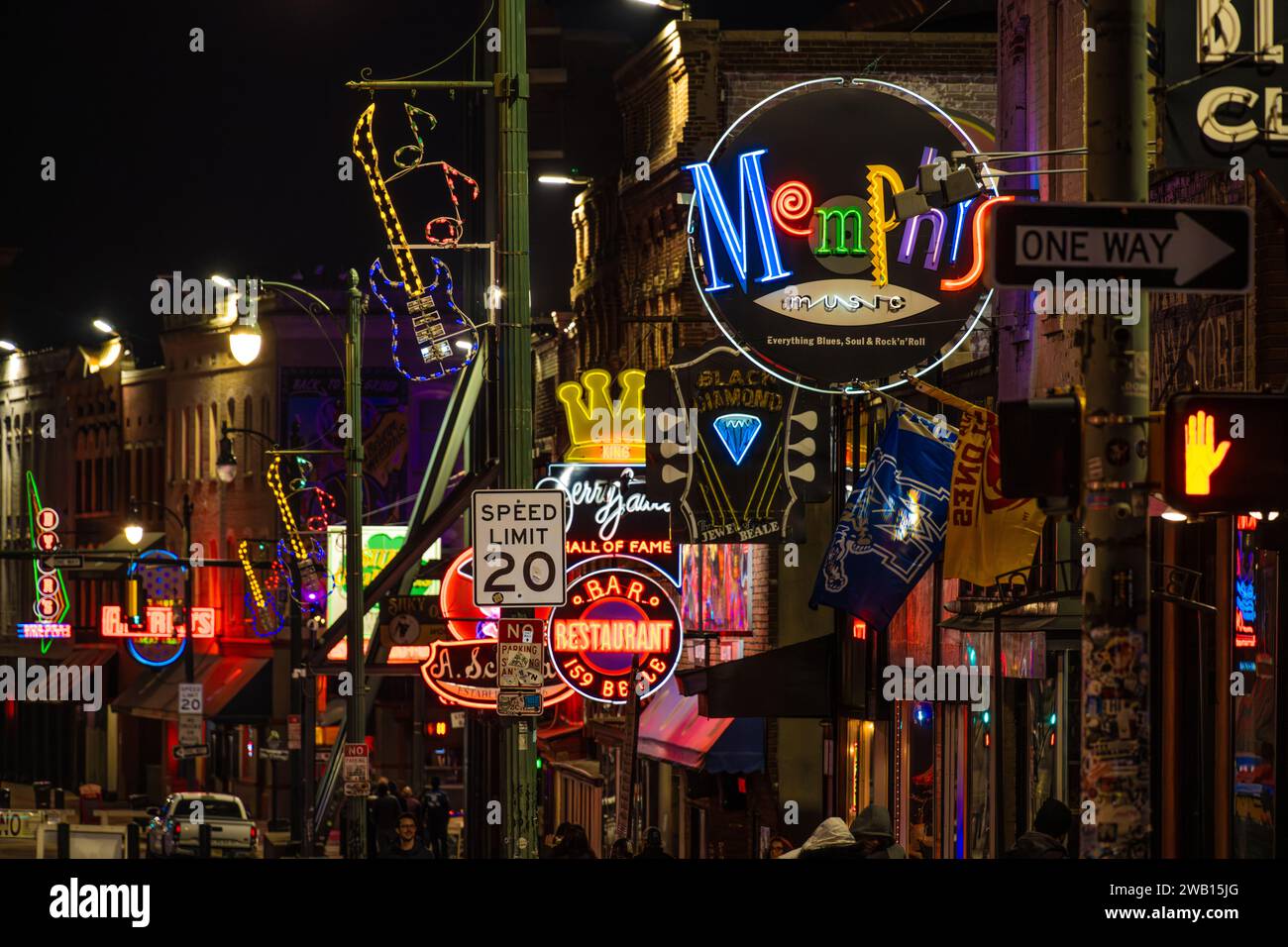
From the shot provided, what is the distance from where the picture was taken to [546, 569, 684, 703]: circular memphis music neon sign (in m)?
22.4

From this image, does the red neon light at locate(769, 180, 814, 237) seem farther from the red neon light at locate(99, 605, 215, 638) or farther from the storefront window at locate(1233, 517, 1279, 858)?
the red neon light at locate(99, 605, 215, 638)

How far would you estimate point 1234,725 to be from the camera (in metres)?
15.2

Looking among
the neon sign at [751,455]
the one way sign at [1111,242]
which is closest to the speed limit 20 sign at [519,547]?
the one way sign at [1111,242]

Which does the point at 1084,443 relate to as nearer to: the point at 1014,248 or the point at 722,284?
the point at 1014,248

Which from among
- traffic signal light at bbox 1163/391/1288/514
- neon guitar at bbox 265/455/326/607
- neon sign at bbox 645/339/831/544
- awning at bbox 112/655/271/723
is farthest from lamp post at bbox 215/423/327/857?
traffic signal light at bbox 1163/391/1288/514

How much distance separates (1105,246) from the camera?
9.62 metres

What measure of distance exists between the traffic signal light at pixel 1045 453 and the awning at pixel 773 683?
16.3 m

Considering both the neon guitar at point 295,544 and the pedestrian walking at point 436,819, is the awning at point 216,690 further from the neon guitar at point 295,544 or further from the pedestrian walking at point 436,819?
the pedestrian walking at point 436,819

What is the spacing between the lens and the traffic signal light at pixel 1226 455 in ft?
31.4

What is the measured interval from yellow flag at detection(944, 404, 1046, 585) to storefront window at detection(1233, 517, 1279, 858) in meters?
2.24

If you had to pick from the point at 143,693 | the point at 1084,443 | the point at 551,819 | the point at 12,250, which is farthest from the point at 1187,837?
the point at 12,250

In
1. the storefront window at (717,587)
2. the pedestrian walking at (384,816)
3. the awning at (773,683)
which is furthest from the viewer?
the pedestrian walking at (384,816)
